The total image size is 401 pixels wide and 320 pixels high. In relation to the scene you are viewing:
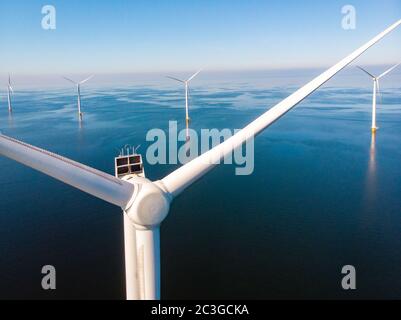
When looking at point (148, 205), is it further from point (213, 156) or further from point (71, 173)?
point (213, 156)

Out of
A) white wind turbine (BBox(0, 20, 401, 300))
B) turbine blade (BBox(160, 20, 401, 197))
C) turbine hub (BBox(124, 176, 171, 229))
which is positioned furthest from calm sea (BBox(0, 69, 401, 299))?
turbine hub (BBox(124, 176, 171, 229))

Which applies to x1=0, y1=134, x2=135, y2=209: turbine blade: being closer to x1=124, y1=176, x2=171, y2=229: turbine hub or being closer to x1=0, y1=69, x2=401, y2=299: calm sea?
x1=124, y1=176, x2=171, y2=229: turbine hub

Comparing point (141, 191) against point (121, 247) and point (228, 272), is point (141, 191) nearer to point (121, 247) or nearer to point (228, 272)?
point (228, 272)

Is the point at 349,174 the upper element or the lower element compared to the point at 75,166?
lower

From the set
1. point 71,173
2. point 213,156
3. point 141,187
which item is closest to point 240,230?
point 213,156

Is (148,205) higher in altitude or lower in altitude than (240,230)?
higher

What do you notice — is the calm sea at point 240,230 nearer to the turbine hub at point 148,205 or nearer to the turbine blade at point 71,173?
the turbine hub at point 148,205

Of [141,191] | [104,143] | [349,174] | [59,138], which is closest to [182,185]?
[141,191]
